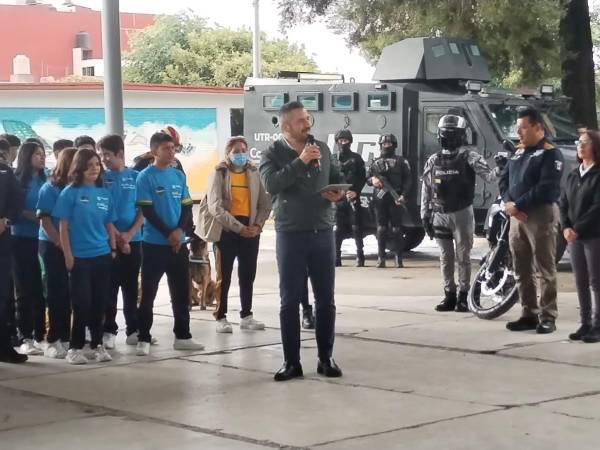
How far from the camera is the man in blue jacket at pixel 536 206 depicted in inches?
424

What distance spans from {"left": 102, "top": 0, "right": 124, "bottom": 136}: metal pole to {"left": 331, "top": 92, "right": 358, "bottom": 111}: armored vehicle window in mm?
5868

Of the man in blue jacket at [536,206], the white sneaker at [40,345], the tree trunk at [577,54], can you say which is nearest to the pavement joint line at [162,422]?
the white sneaker at [40,345]

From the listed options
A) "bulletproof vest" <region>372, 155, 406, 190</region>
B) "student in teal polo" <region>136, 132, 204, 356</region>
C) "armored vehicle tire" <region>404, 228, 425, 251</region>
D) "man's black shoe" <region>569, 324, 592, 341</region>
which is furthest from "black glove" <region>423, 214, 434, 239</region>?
"armored vehicle tire" <region>404, 228, 425, 251</region>

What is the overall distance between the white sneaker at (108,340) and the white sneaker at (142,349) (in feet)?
1.10

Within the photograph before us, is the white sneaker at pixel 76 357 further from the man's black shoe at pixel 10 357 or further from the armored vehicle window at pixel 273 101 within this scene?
the armored vehicle window at pixel 273 101

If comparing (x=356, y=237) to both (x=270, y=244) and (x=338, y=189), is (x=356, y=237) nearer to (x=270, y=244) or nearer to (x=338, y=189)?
(x=270, y=244)

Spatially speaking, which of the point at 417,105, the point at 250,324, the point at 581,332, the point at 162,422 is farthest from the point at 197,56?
the point at 162,422

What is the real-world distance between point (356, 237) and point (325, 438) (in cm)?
1102

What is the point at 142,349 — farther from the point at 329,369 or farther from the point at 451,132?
the point at 451,132

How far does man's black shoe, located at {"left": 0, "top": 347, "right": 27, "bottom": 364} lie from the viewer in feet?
32.4

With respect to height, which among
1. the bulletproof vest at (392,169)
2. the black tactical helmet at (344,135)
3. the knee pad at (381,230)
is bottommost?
the knee pad at (381,230)

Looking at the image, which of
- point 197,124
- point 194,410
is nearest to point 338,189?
point 194,410

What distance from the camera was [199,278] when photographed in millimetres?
13430

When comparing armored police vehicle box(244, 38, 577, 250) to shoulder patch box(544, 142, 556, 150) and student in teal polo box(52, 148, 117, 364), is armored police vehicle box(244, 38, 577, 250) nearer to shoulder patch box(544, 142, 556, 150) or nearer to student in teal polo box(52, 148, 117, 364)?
shoulder patch box(544, 142, 556, 150)
